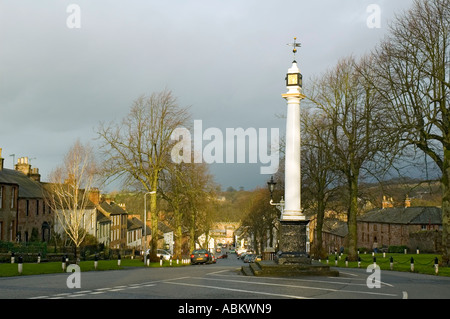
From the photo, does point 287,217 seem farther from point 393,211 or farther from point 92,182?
point 393,211

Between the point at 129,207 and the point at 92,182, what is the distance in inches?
4155

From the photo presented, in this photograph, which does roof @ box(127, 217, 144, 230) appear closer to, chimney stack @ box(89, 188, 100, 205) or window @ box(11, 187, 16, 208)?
chimney stack @ box(89, 188, 100, 205)

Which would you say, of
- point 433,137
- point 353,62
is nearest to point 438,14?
point 433,137

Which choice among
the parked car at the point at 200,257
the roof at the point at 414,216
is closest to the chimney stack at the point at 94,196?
the parked car at the point at 200,257

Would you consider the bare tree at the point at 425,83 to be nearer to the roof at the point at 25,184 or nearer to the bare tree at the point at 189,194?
the bare tree at the point at 189,194

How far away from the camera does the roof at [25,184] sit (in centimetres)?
5516

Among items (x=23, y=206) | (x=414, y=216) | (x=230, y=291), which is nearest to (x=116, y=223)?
(x=23, y=206)

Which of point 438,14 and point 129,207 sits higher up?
point 438,14

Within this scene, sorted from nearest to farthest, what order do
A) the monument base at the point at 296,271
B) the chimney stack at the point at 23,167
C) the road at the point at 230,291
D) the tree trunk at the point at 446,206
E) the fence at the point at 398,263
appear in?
the road at the point at 230,291, the monument base at the point at 296,271, the fence at the point at 398,263, the tree trunk at the point at 446,206, the chimney stack at the point at 23,167

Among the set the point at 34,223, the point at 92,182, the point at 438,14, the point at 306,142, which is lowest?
the point at 34,223

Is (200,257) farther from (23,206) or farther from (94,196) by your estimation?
(94,196)

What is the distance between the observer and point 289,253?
82.3 ft
